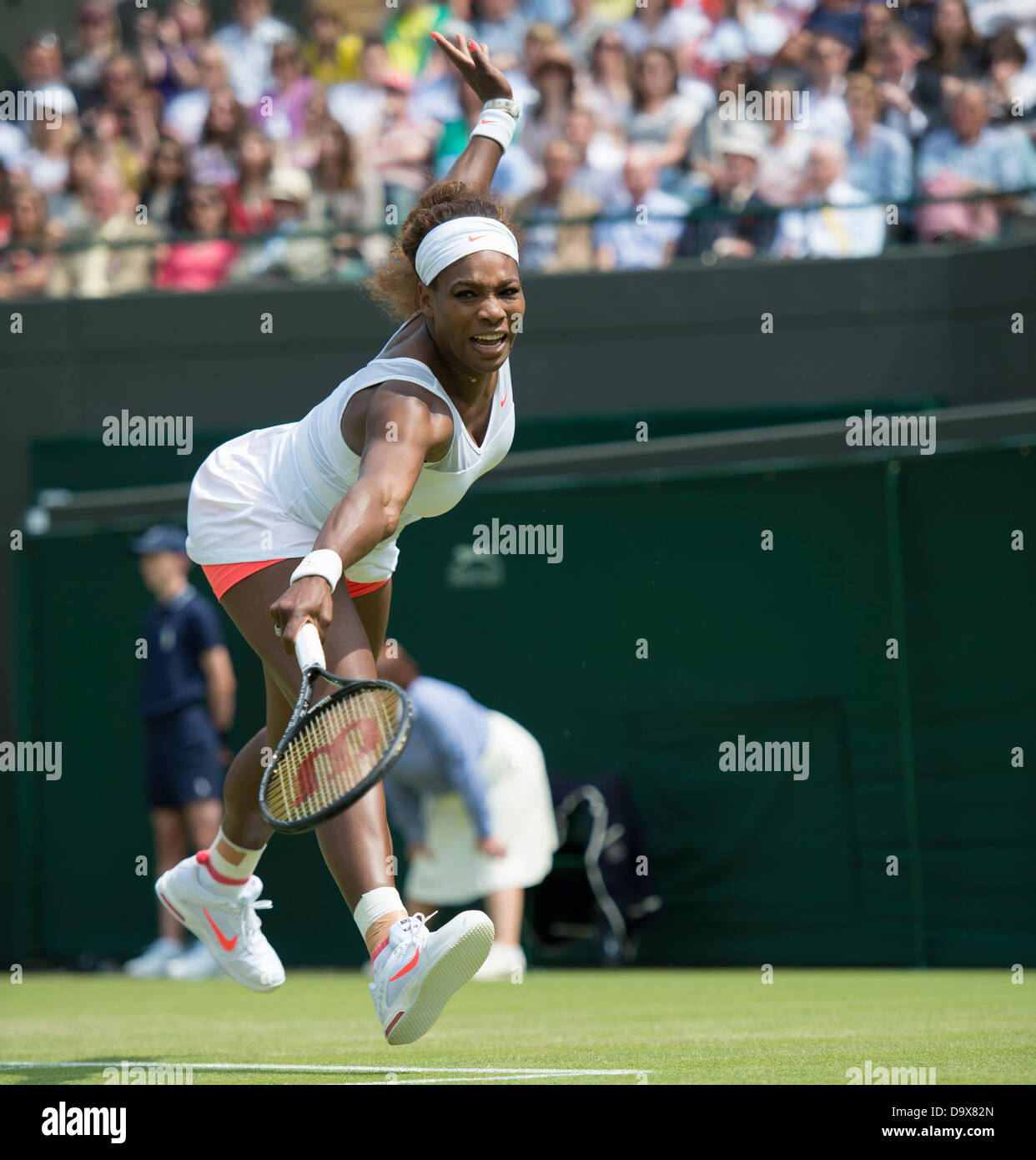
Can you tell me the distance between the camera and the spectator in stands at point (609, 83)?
10977mm

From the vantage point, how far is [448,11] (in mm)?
12352

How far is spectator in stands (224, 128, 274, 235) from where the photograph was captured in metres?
11.3

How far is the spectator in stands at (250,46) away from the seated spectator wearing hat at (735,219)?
3.84 meters

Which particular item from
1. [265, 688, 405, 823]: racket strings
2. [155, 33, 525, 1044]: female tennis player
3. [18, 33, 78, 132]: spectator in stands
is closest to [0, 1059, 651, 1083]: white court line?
[155, 33, 525, 1044]: female tennis player

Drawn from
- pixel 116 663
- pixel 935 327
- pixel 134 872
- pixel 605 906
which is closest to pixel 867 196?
pixel 935 327

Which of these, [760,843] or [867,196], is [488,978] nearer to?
[760,843]

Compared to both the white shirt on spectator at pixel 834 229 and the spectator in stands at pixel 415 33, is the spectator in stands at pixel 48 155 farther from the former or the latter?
the white shirt on spectator at pixel 834 229

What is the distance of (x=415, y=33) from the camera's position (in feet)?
40.6

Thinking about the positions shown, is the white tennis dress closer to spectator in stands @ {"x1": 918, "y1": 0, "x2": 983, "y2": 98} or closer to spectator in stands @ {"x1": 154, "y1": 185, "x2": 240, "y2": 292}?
spectator in stands @ {"x1": 154, "y1": 185, "x2": 240, "y2": 292}

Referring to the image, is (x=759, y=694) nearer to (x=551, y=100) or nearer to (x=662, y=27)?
(x=551, y=100)

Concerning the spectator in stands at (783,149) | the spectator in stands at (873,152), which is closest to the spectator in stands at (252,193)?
the spectator in stands at (783,149)

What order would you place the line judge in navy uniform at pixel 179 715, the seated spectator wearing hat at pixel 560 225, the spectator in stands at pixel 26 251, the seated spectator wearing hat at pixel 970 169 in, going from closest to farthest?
the line judge in navy uniform at pixel 179 715, the seated spectator wearing hat at pixel 970 169, the seated spectator wearing hat at pixel 560 225, the spectator in stands at pixel 26 251

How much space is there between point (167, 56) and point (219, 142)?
62.5 inches

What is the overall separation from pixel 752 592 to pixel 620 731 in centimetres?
99
